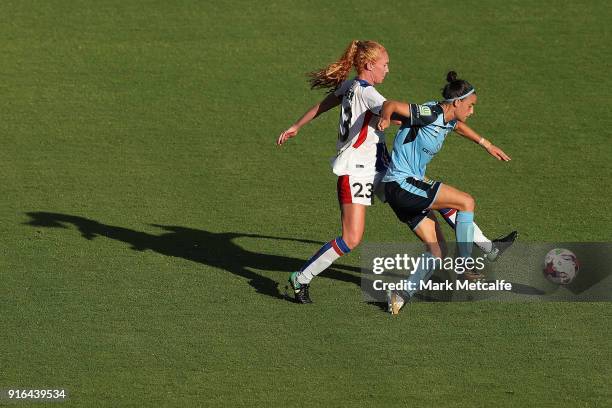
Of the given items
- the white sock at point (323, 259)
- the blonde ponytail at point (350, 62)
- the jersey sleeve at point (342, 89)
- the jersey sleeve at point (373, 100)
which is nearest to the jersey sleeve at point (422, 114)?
the jersey sleeve at point (373, 100)

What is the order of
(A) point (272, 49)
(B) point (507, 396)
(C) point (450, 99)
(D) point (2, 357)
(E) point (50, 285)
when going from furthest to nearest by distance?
(A) point (272, 49) < (E) point (50, 285) < (C) point (450, 99) < (D) point (2, 357) < (B) point (507, 396)

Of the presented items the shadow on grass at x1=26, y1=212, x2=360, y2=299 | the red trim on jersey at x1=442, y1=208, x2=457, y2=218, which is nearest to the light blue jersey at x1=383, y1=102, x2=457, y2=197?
the red trim on jersey at x1=442, y1=208, x2=457, y2=218

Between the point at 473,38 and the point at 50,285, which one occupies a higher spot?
the point at 473,38

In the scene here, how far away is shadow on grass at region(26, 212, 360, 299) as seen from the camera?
11.8m

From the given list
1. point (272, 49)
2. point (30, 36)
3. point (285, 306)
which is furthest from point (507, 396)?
point (30, 36)

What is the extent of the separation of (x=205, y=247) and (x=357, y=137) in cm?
255

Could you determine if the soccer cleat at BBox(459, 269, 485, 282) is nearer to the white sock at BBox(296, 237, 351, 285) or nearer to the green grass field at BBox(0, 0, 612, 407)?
the green grass field at BBox(0, 0, 612, 407)

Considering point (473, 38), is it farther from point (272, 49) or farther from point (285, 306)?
point (285, 306)

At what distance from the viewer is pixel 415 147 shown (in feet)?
35.1

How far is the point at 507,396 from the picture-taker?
911 cm

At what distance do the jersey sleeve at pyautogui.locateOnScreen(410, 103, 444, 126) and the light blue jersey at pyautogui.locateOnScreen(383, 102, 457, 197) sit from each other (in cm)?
2

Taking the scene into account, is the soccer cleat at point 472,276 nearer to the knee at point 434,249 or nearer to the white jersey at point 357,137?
the knee at point 434,249

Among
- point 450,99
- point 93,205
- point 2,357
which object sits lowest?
point 2,357

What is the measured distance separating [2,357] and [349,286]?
333cm
